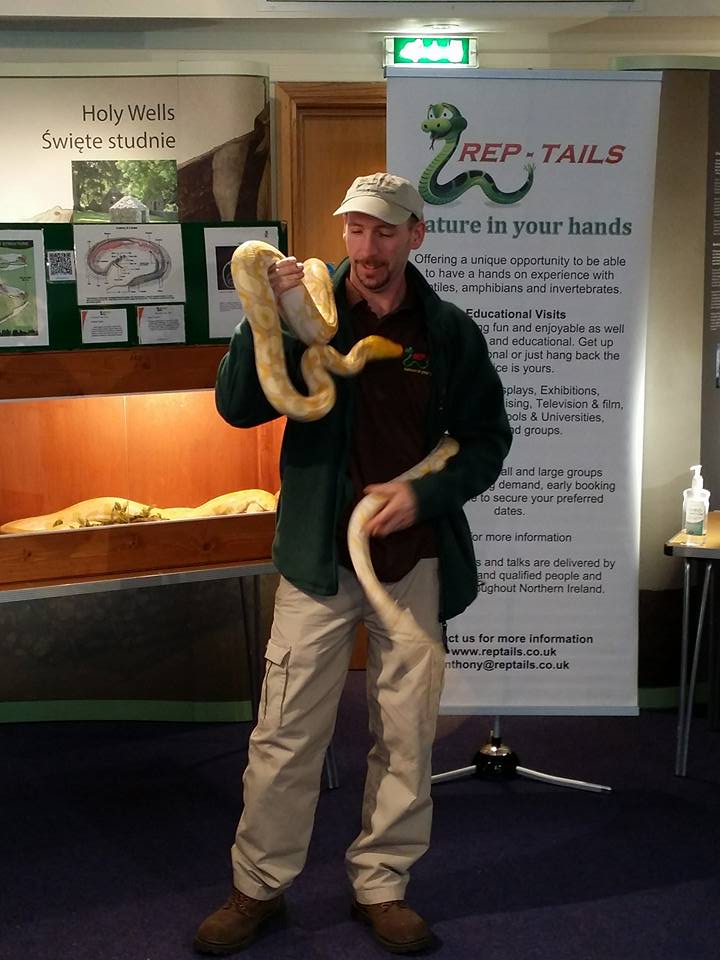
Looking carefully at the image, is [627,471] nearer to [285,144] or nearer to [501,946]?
[501,946]

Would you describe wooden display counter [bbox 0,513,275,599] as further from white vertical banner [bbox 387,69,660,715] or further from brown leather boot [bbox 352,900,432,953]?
brown leather boot [bbox 352,900,432,953]

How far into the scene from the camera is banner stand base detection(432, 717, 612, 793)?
4105mm

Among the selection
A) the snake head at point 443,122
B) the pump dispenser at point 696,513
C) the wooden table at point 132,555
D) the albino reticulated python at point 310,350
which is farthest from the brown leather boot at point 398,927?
the snake head at point 443,122

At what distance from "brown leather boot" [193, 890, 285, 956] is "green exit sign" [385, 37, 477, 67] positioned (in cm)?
330

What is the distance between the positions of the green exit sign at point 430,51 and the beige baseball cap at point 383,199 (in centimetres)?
231

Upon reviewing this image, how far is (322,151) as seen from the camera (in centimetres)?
512

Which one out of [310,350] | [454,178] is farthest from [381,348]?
[454,178]

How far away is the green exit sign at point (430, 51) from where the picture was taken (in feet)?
16.1

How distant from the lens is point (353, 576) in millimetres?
2941

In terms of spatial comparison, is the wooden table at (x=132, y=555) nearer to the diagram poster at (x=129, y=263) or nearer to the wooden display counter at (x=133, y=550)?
the wooden display counter at (x=133, y=550)

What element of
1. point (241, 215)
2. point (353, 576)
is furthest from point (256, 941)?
point (241, 215)

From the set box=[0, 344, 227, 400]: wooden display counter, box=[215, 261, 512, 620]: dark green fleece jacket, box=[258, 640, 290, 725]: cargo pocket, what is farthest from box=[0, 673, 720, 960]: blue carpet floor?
box=[0, 344, 227, 400]: wooden display counter

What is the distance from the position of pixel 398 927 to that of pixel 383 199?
68.1 inches

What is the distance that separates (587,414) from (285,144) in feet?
6.20
